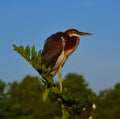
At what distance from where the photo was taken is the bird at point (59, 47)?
8.33 metres

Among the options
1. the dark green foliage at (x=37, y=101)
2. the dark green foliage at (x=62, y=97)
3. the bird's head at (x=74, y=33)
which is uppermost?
the dark green foliage at (x=37, y=101)

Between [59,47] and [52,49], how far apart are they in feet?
1.04

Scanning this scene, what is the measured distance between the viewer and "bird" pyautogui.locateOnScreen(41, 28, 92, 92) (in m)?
8.33

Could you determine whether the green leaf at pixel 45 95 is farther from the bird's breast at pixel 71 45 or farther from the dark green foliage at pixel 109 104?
the dark green foliage at pixel 109 104

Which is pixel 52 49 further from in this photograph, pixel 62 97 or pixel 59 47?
pixel 62 97

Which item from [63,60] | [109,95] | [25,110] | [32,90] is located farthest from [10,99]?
[63,60]

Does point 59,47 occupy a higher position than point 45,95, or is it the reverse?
point 59,47

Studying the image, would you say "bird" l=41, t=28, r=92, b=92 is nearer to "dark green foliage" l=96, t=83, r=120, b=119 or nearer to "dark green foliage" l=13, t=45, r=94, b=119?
"dark green foliage" l=13, t=45, r=94, b=119

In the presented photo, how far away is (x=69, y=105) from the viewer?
644 cm

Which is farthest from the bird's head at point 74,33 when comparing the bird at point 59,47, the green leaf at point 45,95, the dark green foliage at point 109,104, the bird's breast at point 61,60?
the dark green foliage at point 109,104

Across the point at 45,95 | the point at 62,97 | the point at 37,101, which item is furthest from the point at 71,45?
the point at 37,101

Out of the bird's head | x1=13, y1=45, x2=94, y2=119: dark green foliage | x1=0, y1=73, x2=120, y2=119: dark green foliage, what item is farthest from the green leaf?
x1=0, y1=73, x2=120, y2=119: dark green foliage

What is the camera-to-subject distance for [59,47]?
903 centimetres

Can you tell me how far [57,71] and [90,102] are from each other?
2.31m
